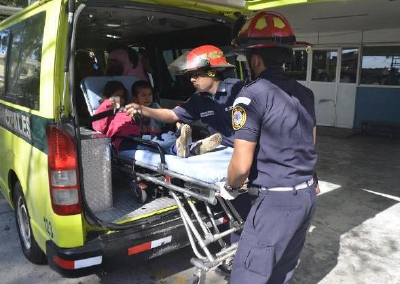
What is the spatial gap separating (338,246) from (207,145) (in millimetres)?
1926

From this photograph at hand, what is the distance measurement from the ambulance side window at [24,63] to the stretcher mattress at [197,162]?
861mm

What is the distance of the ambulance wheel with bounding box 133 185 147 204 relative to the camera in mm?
3061

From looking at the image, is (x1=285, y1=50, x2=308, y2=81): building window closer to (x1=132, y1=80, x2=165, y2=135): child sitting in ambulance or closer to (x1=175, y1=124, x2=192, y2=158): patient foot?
(x1=132, y1=80, x2=165, y2=135): child sitting in ambulance

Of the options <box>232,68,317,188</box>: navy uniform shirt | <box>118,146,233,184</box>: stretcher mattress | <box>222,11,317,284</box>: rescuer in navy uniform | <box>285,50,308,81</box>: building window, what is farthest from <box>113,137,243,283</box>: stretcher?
<box>285,50,308,81</box>: building window

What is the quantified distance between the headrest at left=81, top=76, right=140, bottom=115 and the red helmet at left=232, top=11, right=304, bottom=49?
2.18 m

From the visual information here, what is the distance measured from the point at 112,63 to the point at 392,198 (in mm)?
4240

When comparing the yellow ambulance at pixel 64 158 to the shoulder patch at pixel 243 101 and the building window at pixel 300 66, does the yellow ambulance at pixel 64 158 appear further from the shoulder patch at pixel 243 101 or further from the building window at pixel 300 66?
the building window at pixel 300 66

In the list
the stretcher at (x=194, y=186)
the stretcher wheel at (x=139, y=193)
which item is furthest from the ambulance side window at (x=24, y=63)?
the stretcher wheel at (x=139, y=193)

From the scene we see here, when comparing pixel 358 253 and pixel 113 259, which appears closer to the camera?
pixel 113 259

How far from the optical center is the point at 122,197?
324 centimetres

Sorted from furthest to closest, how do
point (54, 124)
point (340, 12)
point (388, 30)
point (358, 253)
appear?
point (388, 30)
point (340, 12)
point (358, 253)
point (54, 124)

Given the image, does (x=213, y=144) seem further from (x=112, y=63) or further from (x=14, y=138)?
(x=112, y=63)

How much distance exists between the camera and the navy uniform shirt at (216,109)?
3186 mm

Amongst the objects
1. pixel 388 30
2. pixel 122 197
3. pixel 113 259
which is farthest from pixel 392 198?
pixel 388 30
